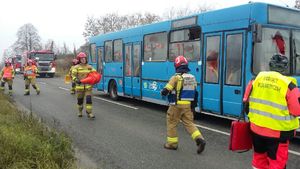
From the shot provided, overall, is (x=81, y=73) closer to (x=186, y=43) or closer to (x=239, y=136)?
(x=186, y=43)

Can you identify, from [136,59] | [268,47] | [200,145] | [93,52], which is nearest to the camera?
[200,145]

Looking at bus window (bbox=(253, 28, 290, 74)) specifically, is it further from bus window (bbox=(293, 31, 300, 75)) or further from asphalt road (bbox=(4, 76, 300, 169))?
asphalt road (bbox=(4, 76, 300, 169))

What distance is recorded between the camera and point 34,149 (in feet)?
18.3

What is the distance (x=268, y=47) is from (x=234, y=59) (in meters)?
0.86

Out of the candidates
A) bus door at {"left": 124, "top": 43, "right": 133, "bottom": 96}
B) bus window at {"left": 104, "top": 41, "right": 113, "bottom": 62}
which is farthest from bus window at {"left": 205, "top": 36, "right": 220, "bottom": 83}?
bus window at {"left": 104, "top": 41, "right": 113, "bottom": 62}

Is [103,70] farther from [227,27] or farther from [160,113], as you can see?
[227,27]

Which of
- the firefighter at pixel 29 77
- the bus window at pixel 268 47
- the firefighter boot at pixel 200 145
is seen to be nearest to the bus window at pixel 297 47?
the bus window at pixel 268 47

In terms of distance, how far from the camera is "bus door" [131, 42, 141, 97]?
13641 mm

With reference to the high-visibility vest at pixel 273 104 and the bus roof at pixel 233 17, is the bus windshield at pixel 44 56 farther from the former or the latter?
the high-visibility vest at pixel 273 104

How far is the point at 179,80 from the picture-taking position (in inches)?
285

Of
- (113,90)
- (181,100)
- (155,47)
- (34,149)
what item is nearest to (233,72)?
(181,100)

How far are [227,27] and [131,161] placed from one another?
443cm

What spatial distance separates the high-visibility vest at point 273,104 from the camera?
4461 mm

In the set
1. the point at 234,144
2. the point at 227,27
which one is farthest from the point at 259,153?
the point at 227,27
